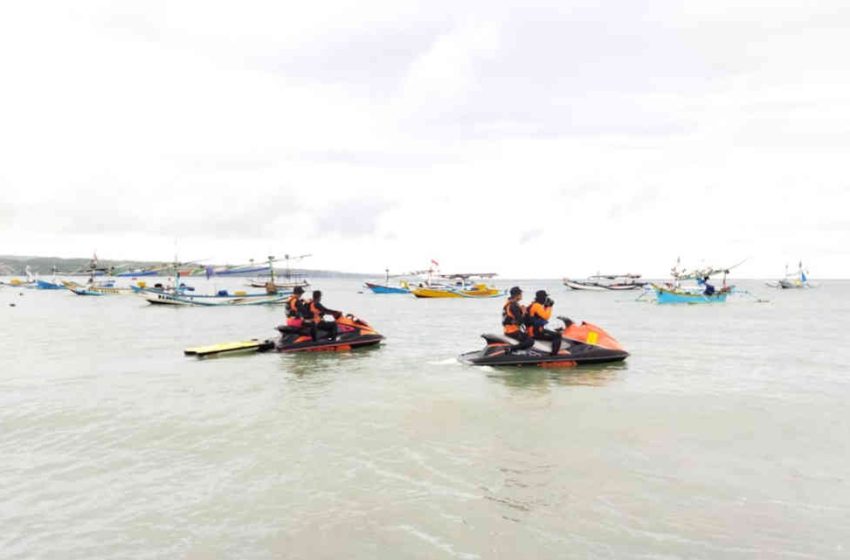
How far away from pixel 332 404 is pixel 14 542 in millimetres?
6775

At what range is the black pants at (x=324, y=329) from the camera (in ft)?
63.3

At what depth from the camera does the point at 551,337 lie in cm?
1616

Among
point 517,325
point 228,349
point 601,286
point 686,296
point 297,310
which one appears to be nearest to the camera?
point 517,325

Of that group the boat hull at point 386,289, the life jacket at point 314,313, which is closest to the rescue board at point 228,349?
the life jacket at point 314,313

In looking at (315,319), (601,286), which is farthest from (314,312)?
(601,286)

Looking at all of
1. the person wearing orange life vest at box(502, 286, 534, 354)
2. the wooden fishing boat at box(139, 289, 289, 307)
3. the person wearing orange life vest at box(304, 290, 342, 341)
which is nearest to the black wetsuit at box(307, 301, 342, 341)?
the person wearing orange life vest at box(304, 290, 342, 341)

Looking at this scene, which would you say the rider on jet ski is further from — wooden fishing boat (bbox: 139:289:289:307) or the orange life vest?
wooden fishing boat (bbox: 139:289:289:307)

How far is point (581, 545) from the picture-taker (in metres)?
5.63

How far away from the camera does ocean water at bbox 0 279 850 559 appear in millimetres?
5781

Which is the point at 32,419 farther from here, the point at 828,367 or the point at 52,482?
the point at 828,367

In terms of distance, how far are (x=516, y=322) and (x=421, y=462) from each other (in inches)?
345

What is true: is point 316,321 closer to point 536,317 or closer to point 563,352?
point 536,317

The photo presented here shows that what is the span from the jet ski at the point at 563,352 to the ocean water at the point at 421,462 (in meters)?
0.40

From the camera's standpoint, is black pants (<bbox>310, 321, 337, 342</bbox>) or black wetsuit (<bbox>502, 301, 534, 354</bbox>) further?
black pants (<bbox>310, 321, 337, 342</bbox>)
